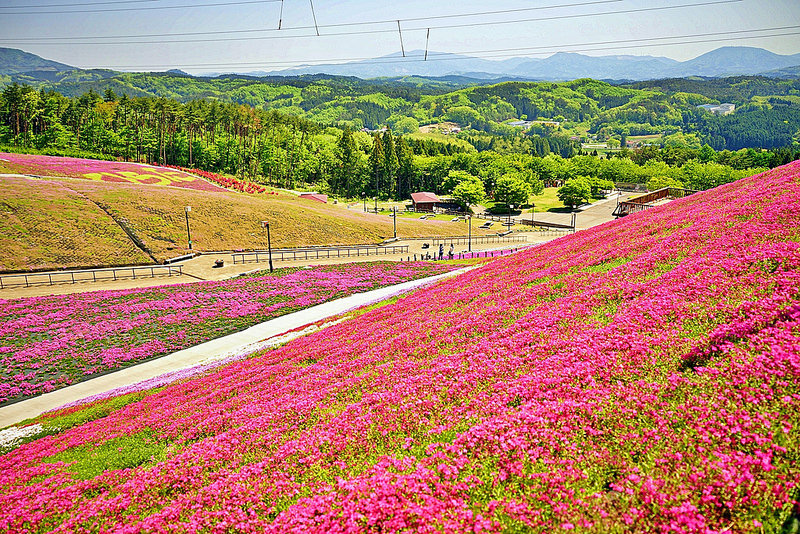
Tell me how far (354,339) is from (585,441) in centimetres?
1319

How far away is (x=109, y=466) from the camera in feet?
40.4

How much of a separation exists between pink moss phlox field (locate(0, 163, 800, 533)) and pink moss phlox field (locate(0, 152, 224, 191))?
79302mm

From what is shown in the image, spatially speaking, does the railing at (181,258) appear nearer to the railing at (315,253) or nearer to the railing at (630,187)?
the railing at (315,253)

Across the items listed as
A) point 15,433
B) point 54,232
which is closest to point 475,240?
point 54,232

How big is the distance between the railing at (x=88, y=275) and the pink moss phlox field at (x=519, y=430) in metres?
33.3

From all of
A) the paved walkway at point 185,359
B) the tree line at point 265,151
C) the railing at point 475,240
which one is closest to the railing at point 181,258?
the paved walkway at point 185,359

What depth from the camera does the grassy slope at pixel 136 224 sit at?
1928 inches

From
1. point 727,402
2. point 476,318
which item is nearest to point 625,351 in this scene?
point 727,402

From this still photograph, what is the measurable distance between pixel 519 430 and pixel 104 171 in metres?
100

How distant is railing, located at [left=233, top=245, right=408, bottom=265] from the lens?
5773 cm

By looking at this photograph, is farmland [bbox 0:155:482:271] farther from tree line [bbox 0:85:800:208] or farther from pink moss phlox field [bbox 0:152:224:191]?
tree line [bbox 0:85:800:208]

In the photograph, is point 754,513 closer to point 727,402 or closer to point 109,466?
point 727,402

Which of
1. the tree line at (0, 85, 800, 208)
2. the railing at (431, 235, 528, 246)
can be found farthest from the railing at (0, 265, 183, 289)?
the tree line at (0, 85, 800, 208)

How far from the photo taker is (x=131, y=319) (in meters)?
33.9
